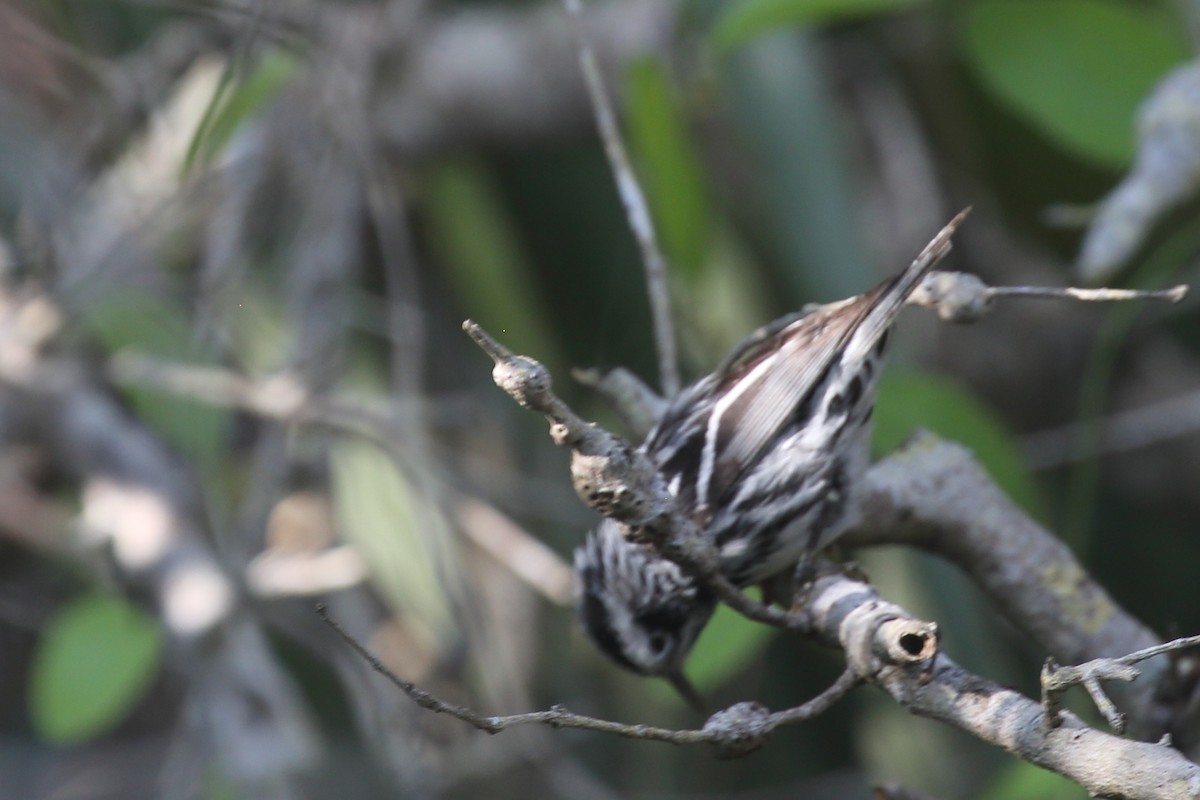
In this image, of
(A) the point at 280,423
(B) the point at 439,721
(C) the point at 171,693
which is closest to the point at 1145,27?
(A) the point at 280,423

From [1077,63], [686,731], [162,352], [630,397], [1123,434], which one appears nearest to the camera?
[686,731]

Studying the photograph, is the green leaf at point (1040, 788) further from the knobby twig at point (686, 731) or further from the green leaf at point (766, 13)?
the green leaf at point (766, 13)

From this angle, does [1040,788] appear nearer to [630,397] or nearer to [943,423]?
[943,423]

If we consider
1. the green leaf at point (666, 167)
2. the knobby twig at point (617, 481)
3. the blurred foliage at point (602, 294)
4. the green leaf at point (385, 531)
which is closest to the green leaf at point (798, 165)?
the blurred foliage at point (602, 294)

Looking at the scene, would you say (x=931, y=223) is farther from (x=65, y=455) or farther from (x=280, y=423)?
(x=65, y=455)

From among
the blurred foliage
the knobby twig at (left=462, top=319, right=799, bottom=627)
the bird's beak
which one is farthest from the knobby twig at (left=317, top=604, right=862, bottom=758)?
the bird's beak

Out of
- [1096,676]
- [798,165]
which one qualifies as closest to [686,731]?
[1096,676]

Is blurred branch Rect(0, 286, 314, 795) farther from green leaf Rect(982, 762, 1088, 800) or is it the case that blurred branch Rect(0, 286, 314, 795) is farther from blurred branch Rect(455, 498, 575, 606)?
green leaf Rect(982, 762, 1088, 800)
